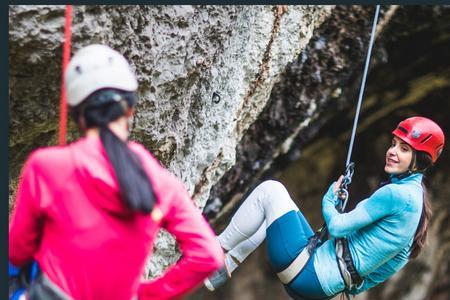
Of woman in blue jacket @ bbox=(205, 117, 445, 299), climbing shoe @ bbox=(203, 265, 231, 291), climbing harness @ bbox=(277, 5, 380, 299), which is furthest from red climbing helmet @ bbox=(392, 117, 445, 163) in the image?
climbing shoe @ bbox=(203, 265, 231, 291)

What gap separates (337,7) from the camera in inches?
245

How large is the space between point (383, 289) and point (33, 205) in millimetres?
9390

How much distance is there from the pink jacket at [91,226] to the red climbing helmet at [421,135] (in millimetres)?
1936

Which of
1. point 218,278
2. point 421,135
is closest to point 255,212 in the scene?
point 218,278

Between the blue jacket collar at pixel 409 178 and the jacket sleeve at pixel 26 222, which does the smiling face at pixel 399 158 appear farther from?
the jacket sleeve at pixel 26 222

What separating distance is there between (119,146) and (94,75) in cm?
25

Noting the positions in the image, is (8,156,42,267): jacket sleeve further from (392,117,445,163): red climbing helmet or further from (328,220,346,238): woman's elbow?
(392,117,445,163): red climbing helmet

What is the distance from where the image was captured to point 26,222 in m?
2.38

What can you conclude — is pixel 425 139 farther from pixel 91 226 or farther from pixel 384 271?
pixel 91 226

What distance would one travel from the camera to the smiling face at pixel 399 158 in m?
4.09

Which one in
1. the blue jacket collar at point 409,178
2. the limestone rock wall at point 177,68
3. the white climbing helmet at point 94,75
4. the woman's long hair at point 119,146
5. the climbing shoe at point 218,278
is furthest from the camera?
the climbing shoe at point 218,278

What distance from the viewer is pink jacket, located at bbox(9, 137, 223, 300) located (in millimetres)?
2320

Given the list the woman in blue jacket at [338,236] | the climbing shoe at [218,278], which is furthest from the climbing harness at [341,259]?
the climbing shoe at [218,278]

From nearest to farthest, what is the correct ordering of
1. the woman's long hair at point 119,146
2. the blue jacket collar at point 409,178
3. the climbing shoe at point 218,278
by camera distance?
1. the woman's long hair at point 119,146
2. the blue jacket collar at point 409,178
3. the climbing shoe at point 218,278
